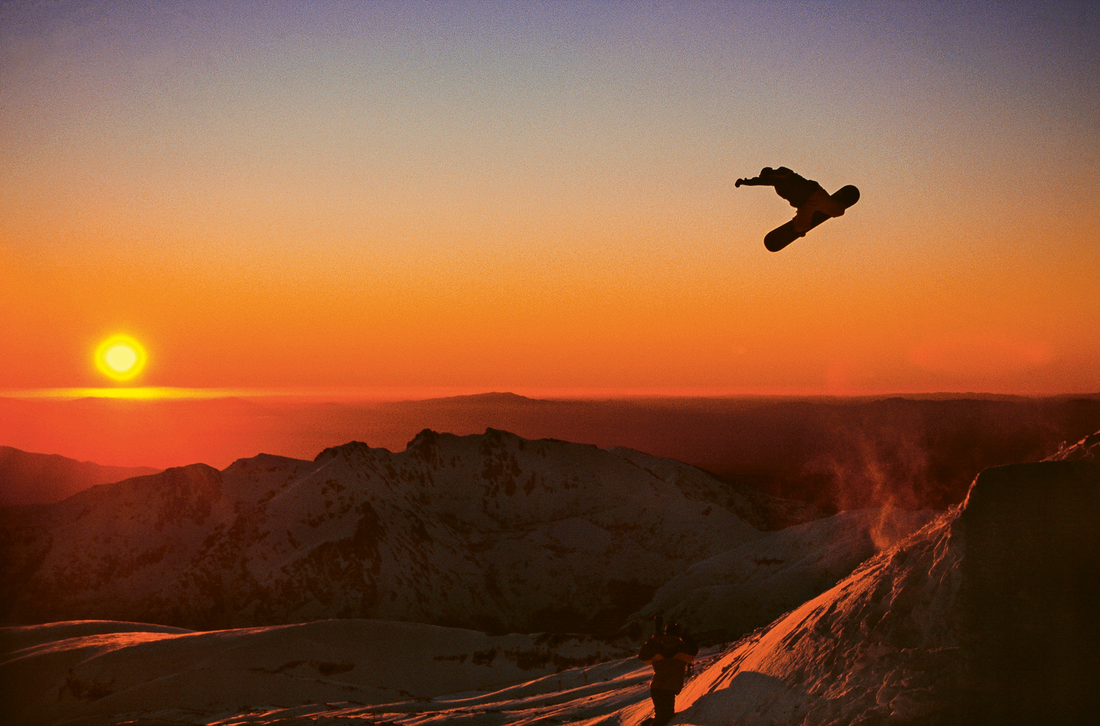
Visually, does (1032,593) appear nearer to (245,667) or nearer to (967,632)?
→ (967,632)

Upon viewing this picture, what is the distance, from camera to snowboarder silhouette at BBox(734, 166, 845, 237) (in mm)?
11375

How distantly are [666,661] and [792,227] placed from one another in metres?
8.47

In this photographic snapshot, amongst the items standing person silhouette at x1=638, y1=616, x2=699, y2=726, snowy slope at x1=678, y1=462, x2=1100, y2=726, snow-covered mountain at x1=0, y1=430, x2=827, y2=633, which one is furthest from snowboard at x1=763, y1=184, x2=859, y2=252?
snow-covered mountain at x1=0, y1=430, x2=827, y2=633

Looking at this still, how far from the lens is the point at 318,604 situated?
149 m

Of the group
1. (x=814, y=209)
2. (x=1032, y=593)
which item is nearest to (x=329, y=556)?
(x=1032, y=593)

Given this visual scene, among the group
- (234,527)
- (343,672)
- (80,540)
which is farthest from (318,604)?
(343,672)

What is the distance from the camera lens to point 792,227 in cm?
1195

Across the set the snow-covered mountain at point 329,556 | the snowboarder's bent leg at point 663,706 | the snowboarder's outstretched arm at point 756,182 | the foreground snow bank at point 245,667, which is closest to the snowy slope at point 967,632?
the snowboarder's bent leg at point 663,706

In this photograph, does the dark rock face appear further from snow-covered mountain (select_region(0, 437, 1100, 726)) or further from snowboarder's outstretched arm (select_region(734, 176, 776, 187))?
snowboarder's outstretched arm (select_region(734, 176, 776, 187))

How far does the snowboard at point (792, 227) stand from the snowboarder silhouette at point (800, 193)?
0.06 metres

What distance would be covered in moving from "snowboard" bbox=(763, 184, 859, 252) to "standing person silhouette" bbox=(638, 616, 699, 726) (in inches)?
284

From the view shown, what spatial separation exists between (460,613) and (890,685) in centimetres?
15152

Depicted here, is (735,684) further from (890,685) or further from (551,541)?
(551,541)

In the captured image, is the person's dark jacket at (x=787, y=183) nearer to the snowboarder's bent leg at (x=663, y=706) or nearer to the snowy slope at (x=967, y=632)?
the snowy slope at (x=967, y=632)
